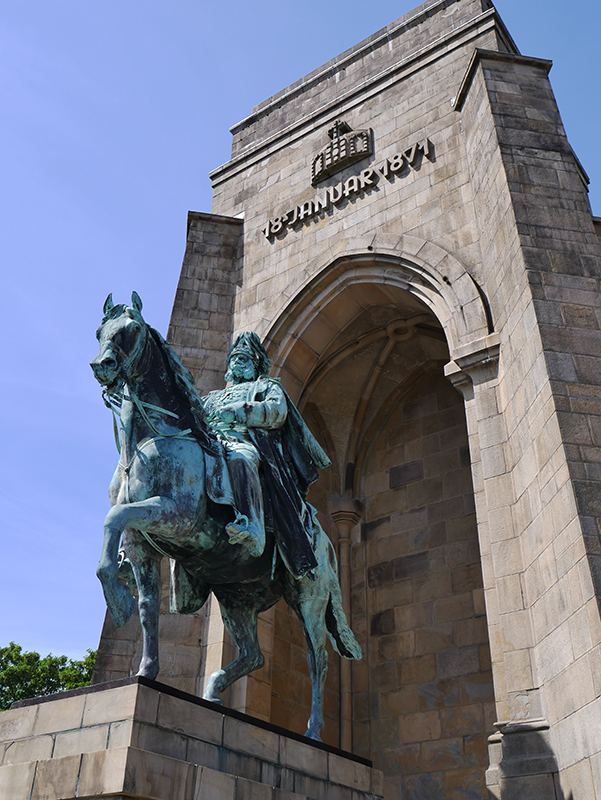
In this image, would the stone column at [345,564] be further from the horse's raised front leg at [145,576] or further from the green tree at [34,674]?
the green tree at [34,674]

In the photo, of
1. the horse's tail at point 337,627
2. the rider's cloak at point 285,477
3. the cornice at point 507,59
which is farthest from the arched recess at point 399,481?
the horse's tail at point 337,627

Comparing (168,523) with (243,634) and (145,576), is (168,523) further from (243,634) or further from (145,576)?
(243,634)

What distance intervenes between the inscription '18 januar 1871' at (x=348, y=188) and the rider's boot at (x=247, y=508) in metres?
6.98

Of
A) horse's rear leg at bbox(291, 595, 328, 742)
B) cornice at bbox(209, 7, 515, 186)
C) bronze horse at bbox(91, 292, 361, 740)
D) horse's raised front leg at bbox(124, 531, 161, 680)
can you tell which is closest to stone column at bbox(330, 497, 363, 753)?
horse's rear leg at bbox(291, 595, 328, 742)

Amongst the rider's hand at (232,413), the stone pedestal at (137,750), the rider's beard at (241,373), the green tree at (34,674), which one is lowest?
the stone pedestal at (137,750)

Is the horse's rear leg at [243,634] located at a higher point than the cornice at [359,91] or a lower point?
lower

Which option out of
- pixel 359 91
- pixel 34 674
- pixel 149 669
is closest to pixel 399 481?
pixel 359 91

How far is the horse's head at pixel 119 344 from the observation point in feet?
16.7

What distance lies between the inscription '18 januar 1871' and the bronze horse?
6791 mm

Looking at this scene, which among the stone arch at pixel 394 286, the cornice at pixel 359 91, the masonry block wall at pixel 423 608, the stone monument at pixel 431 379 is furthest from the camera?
the cornice at pixel 359 91

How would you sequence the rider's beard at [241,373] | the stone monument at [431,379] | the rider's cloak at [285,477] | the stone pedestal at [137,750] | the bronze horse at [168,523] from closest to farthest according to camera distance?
the stone pedestal at [137,750] < the bronze horse at [168,523] < the rider's cloak at [285,477] < the rider's beard at [241,373] < the stone monument at [431,379]

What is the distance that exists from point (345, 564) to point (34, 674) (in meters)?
12.7

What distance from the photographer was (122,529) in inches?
187

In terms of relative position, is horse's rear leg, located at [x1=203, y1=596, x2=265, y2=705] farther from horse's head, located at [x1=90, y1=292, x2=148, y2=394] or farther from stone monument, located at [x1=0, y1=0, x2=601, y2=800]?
horse's head, located at [x1=90, y1=292, x2=148, y2=394]
